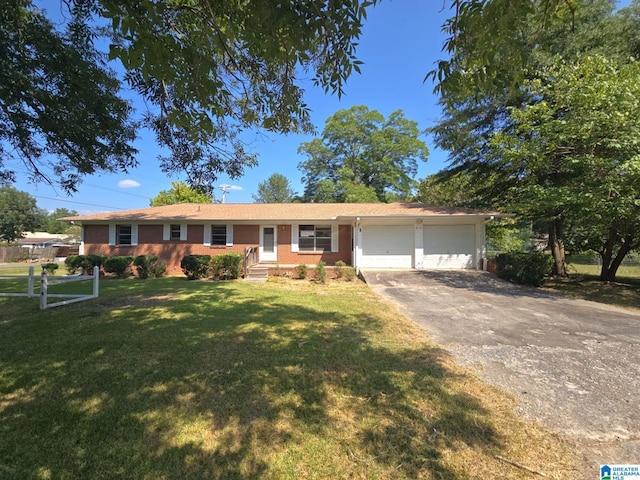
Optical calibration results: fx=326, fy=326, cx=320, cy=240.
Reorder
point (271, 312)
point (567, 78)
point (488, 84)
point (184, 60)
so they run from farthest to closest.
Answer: point (567, 78)
point (271, 312)
point (184, 60)
point (488, 84)

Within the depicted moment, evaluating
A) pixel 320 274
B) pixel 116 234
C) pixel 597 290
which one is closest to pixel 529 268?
pixel 597 290

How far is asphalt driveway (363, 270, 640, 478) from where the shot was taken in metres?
2.83

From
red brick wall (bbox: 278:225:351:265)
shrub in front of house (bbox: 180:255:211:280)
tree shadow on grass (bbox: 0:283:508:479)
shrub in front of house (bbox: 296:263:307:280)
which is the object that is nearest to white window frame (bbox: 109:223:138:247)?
shrub in front of house (bbox: 180:255:211:280)

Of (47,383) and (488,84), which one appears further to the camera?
(47,383)

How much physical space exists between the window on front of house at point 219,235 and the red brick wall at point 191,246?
31 centimetres

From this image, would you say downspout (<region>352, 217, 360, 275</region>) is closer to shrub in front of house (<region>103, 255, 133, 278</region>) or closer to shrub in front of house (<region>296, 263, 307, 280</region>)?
shrub in front of house (<region>296, 263, 307, 280</region>)

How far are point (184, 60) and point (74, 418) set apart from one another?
3273mm

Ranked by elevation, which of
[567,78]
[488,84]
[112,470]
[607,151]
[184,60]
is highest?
[567,78]

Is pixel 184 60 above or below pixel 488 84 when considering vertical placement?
above

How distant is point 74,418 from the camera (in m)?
2.90

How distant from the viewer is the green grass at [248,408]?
235 centimetres

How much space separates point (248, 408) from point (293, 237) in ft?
43.2

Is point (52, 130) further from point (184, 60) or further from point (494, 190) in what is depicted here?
point (494, 190)

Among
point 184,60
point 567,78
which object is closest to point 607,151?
point 567,78
